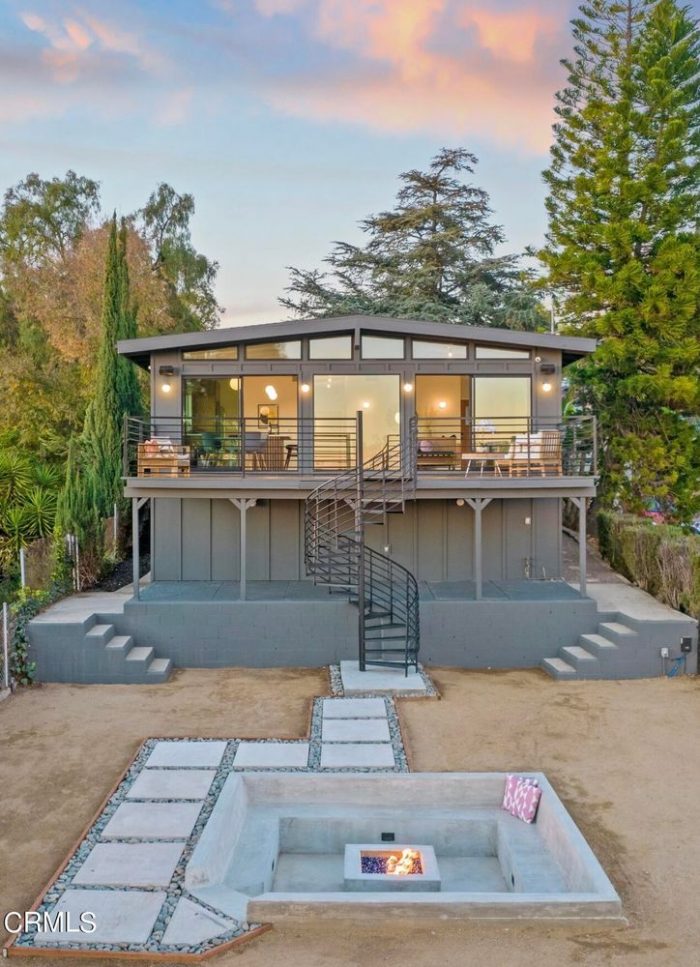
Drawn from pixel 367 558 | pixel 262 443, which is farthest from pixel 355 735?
pixel 262 443

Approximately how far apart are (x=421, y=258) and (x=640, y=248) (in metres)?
9.76

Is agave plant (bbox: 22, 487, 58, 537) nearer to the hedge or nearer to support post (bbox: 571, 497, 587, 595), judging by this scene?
support post (bbox: 571, 497, 587, 595)

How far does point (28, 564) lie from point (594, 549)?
12.8 m

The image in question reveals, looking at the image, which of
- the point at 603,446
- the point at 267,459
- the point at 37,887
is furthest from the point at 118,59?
the point at 37,887

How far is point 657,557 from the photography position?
11602 mm

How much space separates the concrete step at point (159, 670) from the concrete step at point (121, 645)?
0.42m

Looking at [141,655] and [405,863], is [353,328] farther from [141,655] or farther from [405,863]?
[405,863]

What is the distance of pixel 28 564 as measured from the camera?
523 inches

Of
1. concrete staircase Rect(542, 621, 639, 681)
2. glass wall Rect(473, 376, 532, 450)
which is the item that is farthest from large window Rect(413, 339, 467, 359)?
concrete staircase Rect(542, 621, 639, 681)

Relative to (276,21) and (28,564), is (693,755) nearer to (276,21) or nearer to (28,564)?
(28,564)

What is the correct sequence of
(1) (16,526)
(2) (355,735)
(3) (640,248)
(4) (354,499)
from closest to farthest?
(2) (355,735) < (4) (354,499) < (1) (16,526) < (3) (640,248)

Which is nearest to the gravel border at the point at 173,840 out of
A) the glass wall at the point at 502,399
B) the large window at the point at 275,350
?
the glass wall at the point at 502,399

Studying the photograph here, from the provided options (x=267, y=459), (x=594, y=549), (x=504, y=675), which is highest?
(x=267, y=459)

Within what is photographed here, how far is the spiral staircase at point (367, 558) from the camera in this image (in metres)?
9.91
